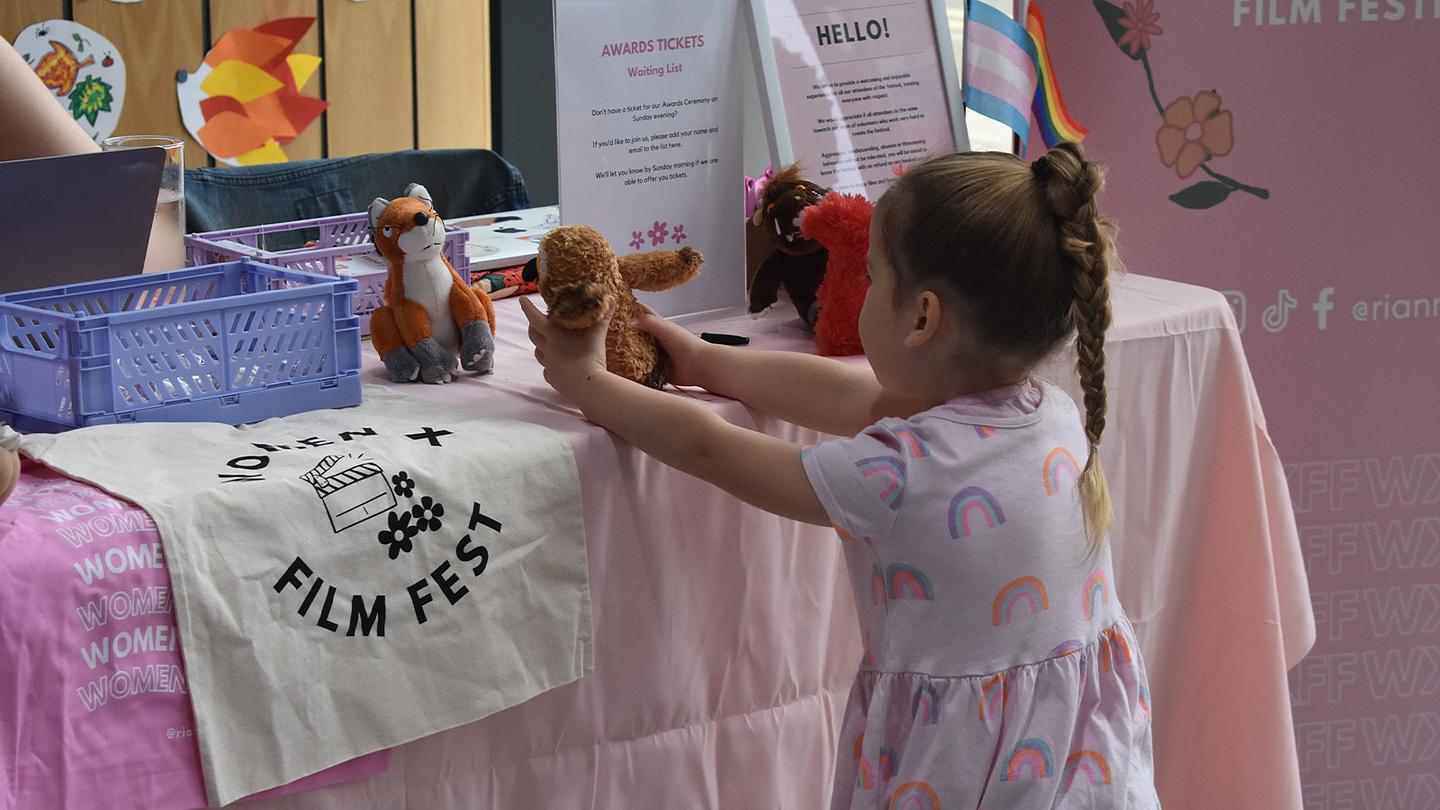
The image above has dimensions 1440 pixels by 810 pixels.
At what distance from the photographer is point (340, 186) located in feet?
7.61

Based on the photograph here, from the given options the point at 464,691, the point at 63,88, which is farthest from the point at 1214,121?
the point at 63,88

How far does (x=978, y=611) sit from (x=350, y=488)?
491 millimetres

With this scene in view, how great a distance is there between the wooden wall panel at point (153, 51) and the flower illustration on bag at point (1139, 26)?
2.56 meters

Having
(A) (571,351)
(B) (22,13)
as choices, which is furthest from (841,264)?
(B) (22,13)

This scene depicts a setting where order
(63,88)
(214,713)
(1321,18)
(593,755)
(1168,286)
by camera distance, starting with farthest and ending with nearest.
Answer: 1. (63,88)
2. (1321,18)
3. (1168,286)
4. (593,755)
5. (214,713)

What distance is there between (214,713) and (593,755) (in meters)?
0.37

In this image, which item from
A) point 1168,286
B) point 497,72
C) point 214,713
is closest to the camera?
point 214,713

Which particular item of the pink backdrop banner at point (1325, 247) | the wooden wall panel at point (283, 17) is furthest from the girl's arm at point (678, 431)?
the wooden wall panel at point (283, 17)

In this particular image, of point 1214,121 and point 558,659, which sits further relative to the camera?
point 1214,121

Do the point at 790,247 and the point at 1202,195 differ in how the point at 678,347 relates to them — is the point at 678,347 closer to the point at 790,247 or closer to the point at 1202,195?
the point at 790,247

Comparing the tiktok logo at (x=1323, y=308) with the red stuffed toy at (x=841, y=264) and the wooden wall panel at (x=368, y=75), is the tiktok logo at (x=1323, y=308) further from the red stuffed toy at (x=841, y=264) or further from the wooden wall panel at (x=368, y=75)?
the wooden wall panel at (x=368, y=75)

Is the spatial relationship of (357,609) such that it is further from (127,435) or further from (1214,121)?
(1214,121)

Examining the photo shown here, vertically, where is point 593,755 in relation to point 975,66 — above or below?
below

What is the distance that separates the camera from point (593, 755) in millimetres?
1262
